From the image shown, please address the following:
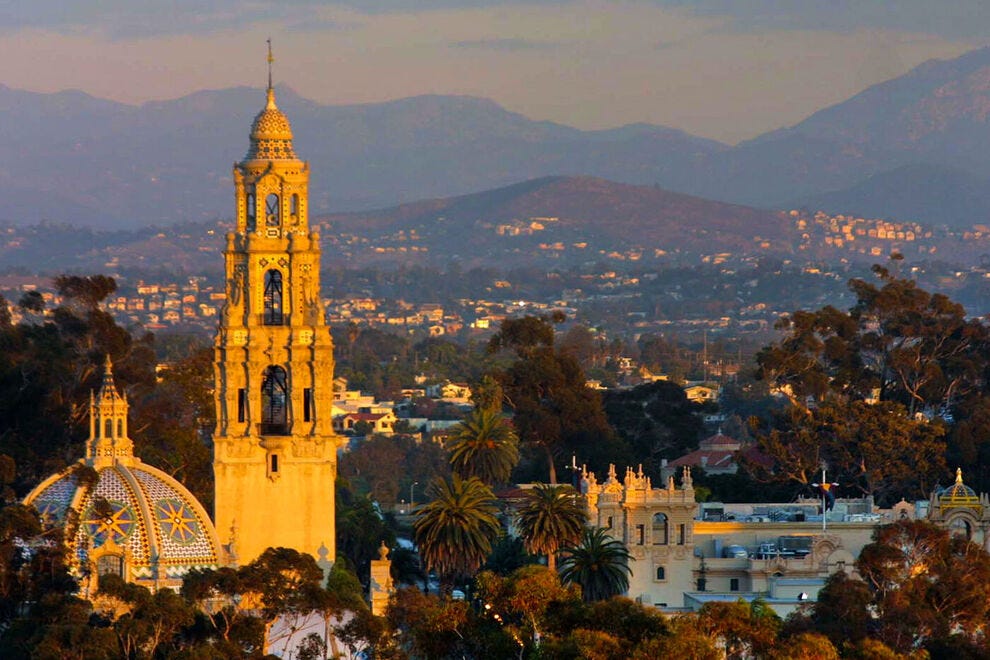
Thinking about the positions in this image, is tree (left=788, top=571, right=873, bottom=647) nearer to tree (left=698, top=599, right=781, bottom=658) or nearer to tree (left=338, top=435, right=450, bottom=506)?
tree (left=698, top=599, right=781, bottom=658)

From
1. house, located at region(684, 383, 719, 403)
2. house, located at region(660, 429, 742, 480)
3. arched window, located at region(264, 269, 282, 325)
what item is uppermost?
arched window, located at region(264, 269, 282, 325)

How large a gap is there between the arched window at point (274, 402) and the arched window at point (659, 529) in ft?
58.3

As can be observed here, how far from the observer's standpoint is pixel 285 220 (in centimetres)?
7269

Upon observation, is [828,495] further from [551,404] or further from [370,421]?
[370,421]

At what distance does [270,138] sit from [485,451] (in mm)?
25842

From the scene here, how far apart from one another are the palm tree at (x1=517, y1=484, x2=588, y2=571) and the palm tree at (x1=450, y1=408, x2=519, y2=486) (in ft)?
43.9

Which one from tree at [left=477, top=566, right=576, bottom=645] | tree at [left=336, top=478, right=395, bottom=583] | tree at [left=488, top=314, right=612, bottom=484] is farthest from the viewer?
tree at [left=488, top=314, right=612, bottom=484]

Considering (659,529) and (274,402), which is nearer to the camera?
(274,402)

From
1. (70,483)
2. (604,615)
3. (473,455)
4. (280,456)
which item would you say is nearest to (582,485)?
(473,455)

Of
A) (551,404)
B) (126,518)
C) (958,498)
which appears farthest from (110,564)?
(551,404)

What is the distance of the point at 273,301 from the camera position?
241ft

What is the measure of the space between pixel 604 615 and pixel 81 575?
13882mm

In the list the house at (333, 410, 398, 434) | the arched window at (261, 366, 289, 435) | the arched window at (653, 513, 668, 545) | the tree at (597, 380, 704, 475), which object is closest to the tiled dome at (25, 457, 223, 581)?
the arched window at (261, 366, 289, 435)

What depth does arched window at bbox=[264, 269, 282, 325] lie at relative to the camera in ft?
239
